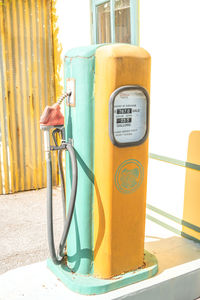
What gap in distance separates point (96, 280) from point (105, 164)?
0.89 m

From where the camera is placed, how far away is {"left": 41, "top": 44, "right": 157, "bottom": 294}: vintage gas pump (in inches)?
97.7

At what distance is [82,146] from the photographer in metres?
2.60

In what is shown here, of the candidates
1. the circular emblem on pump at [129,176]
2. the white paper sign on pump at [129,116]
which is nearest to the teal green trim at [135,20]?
the white paper sign on pump at [129,116]

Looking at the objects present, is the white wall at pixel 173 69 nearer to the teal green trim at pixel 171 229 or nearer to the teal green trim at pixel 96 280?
the teal green trim at pixel 171 229

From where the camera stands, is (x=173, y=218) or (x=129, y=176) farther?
(x=173, y=218)

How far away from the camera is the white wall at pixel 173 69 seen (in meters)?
3.46

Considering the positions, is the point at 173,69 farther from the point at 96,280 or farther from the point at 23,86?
the point at 23,86

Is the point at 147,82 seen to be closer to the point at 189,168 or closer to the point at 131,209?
the point at 131,209

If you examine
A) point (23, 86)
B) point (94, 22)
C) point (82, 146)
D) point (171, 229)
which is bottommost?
point (171, 229)

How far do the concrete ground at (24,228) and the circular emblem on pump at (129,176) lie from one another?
5.23 ft

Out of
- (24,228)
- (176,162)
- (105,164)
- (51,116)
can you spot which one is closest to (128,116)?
(105,164)

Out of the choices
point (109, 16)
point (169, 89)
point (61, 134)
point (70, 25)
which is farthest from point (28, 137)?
point (61, 134)

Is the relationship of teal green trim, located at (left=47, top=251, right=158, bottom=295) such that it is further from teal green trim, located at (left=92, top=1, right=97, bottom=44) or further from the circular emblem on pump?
teal green trim, located at (left=92, top=1, right=97, bottom=44)

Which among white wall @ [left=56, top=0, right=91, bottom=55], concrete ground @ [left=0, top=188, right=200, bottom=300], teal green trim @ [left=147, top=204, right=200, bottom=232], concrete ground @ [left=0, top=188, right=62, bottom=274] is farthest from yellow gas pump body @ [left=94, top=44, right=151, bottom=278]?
white wall @ [left=56, top=0, right=91, bottom=55]
